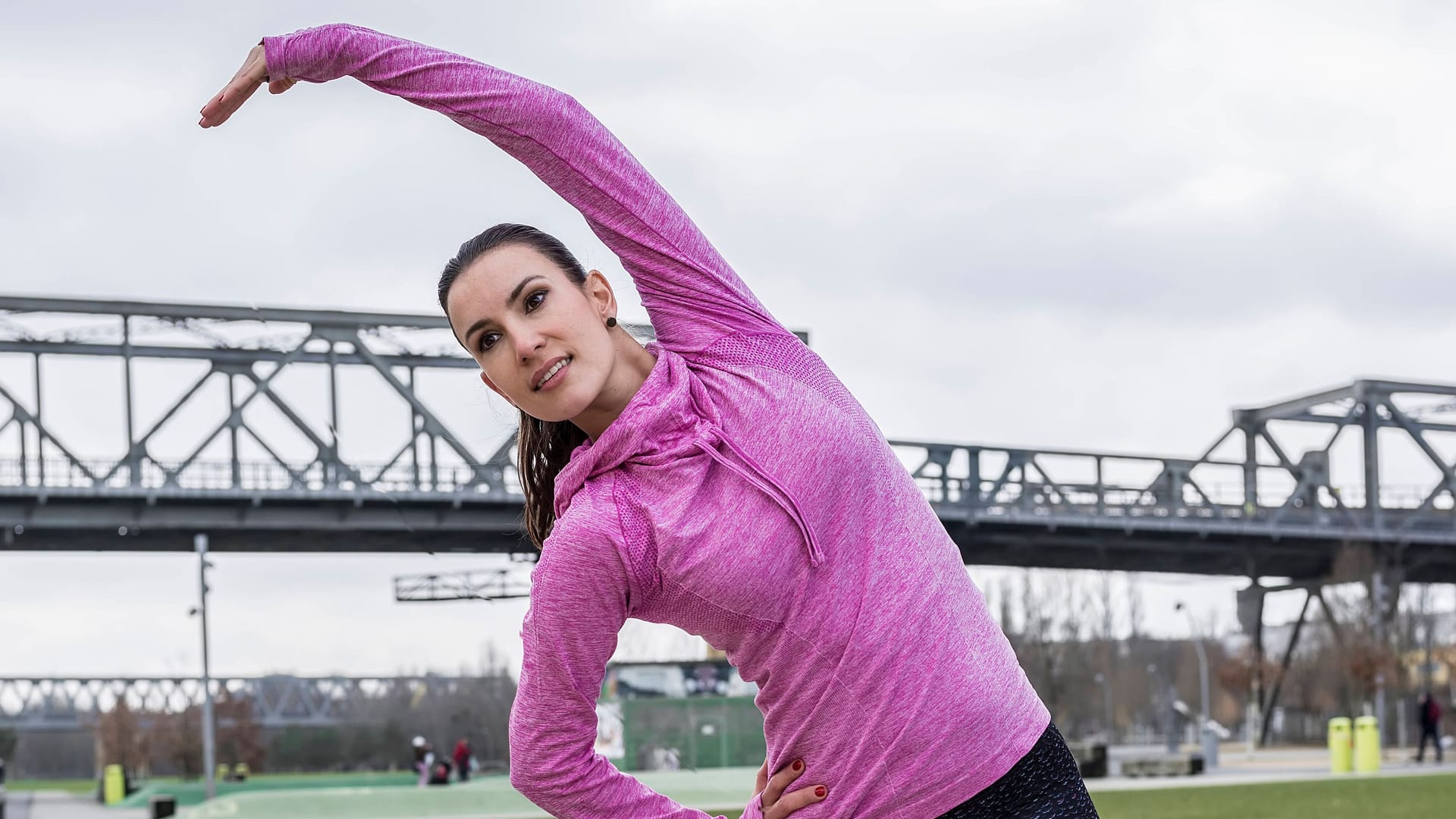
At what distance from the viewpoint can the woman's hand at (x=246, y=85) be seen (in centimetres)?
220

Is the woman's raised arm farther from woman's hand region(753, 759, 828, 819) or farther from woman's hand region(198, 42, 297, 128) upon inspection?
woman's hand region(753, 759, 828, 819)

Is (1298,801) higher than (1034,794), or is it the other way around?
(1034,794)

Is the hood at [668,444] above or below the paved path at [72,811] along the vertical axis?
above

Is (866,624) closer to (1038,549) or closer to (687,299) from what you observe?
(687,299)

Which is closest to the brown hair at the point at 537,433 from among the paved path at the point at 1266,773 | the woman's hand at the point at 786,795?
the woman's hand at the point at 786,795

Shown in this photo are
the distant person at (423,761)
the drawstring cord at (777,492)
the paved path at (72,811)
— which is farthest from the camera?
the distant person at (423,761)

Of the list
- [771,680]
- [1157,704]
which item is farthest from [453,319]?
[1157,704]

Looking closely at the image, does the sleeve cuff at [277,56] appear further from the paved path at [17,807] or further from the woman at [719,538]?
the paved path at [17,807]

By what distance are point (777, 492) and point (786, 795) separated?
0.39 meters

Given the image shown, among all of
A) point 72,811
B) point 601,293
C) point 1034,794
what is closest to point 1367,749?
point 72,811

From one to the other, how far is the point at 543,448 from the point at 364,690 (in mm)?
88004

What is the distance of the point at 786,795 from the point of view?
2.08 m

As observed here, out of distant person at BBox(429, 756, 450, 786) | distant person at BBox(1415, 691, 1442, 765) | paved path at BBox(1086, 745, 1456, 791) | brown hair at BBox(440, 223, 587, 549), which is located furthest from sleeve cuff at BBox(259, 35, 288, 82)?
distant person at BBox(1415, 691, 1442, 765)

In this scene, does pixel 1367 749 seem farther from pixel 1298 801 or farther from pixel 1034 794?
pixel 1034 794
